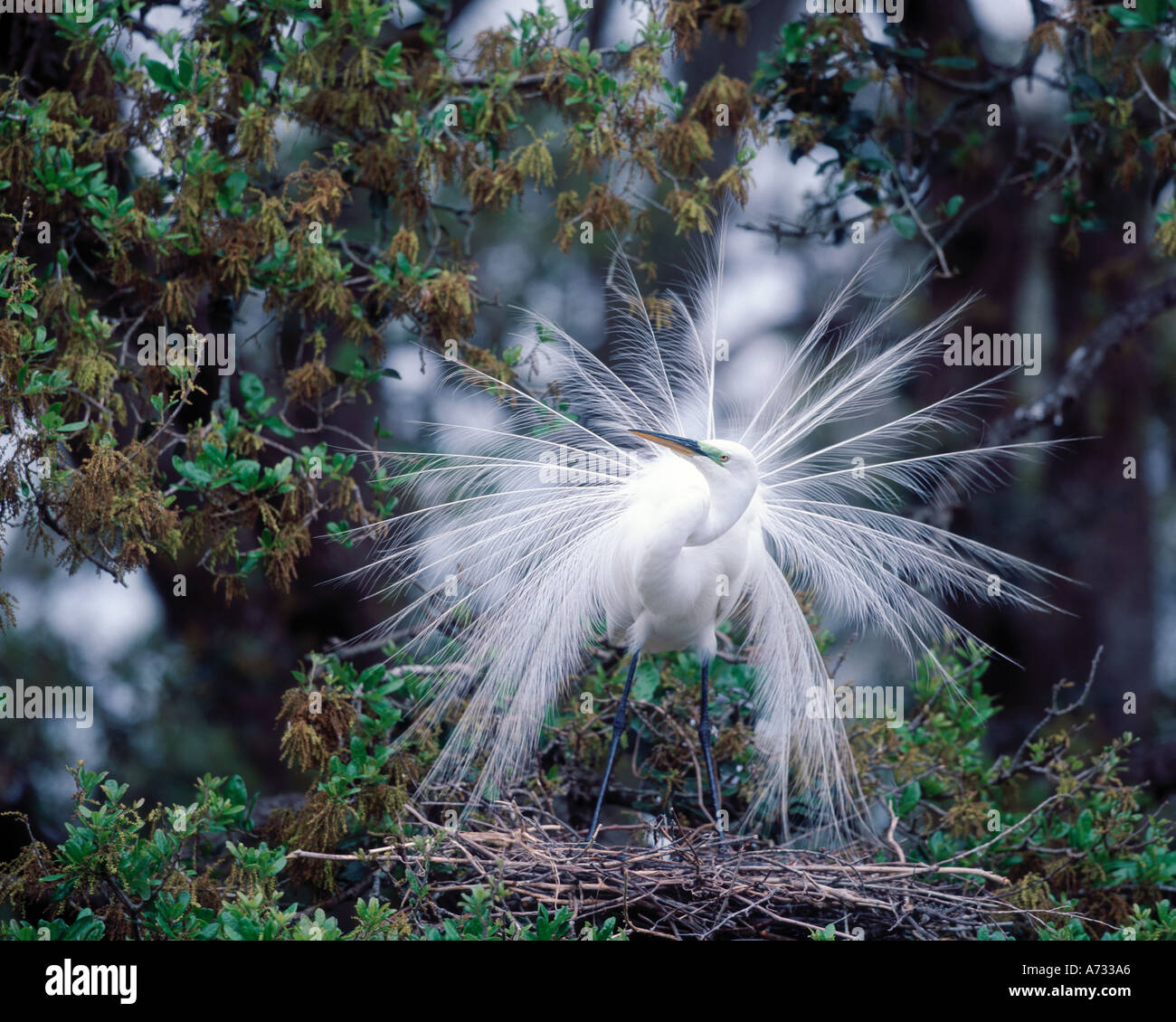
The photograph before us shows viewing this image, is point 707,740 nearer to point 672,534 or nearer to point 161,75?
point 672,534

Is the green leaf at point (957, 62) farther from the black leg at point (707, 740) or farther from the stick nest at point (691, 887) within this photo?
the stick nest at point (691, 887)

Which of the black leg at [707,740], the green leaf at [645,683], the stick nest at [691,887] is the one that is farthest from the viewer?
the green leaf at [645,683]

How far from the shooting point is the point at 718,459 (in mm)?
3043

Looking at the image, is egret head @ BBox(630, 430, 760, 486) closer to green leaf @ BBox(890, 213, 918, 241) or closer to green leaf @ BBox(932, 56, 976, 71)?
green leaf @ BBox(890, 213, 918, 241)

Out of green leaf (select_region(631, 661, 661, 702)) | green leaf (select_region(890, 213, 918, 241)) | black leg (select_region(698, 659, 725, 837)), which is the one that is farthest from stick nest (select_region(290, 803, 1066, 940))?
green leaf (select_region(890, 213, 918, 241))

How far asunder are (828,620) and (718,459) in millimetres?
1231

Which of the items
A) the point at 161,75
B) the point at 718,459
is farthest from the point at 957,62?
the point at 161,75

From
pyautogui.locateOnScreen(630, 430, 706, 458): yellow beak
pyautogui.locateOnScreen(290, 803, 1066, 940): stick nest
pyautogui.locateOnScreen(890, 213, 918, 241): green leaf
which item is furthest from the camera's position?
pyautogui.locateOnScreen(890, 213, 918, 241): green leaf

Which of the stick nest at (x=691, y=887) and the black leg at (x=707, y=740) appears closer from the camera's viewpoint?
the stick nest at (x=691, y=887)

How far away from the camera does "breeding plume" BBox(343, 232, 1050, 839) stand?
10.4 ft

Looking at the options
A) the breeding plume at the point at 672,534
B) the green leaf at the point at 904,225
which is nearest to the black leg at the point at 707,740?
the breeding plume at the point at 672,534

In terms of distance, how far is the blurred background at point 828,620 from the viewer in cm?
494

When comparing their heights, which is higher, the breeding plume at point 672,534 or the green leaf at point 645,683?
A: the breeding plume at point 672,534
